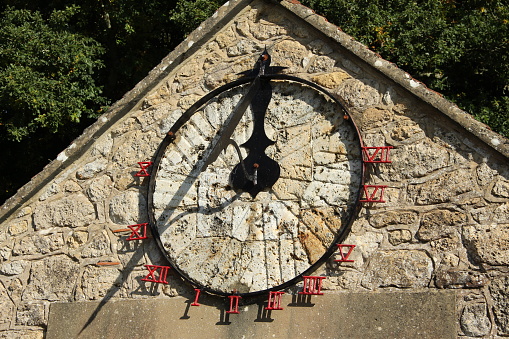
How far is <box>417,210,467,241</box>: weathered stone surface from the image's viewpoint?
565 cm

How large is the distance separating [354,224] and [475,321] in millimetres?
1156

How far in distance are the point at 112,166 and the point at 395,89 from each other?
2690 millimetres

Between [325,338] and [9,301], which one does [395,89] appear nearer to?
[325,338]

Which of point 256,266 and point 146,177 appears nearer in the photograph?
point 256,266

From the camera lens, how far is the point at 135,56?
1080cm

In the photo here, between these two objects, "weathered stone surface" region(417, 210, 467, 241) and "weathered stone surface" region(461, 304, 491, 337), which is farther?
"weathered stone surface" region(417, 210, 467, 241)

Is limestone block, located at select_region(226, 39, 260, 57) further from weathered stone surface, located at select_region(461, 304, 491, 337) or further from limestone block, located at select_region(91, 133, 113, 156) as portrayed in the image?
weathered stone surface, located at select_region(461, 304, 491, 337)

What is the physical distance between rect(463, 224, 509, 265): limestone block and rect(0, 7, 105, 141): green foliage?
17.7ft

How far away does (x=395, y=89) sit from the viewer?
20.3ft

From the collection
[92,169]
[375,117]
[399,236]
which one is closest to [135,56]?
[92,169]

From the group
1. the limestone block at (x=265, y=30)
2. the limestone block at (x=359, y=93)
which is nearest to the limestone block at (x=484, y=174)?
the limestone block at (x=359, y=93)

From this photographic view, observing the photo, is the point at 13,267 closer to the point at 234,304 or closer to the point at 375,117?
the point at 234,304

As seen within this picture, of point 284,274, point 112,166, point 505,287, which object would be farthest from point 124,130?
point 505,287

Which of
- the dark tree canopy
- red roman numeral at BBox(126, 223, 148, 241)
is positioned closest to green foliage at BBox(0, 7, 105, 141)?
the dark tree canopy
